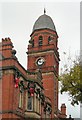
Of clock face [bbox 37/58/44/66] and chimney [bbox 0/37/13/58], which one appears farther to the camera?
clock face [bbox 37/58/44/66]

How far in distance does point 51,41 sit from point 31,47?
4.31 meters

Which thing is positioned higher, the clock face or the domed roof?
the domed roof

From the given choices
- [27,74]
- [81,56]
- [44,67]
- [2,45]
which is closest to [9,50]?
[2,45]

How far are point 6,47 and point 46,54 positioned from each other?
27.8 m

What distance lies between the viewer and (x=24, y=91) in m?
43.6

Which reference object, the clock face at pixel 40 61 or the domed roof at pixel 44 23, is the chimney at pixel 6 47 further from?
the domed roof at pixel 44 23

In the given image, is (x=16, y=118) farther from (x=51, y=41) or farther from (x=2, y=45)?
(x=51, y=41)

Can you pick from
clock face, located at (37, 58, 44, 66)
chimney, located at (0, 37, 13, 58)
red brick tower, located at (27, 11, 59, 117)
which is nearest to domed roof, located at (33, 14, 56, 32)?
red brick tower, located at (27, 11, 59, 117)

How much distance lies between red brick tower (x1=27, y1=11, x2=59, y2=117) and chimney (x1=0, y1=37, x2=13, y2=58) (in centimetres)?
2559

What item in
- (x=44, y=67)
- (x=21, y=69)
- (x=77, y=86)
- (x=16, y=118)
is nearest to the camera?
(x=77, y=86)

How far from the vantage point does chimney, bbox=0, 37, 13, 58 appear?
40628mm

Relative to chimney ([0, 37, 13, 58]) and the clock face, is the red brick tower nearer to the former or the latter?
the clock face

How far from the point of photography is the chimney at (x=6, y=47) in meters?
40.6

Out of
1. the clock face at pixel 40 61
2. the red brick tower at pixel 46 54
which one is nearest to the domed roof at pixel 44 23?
the red brick tower at pixel 46 54
